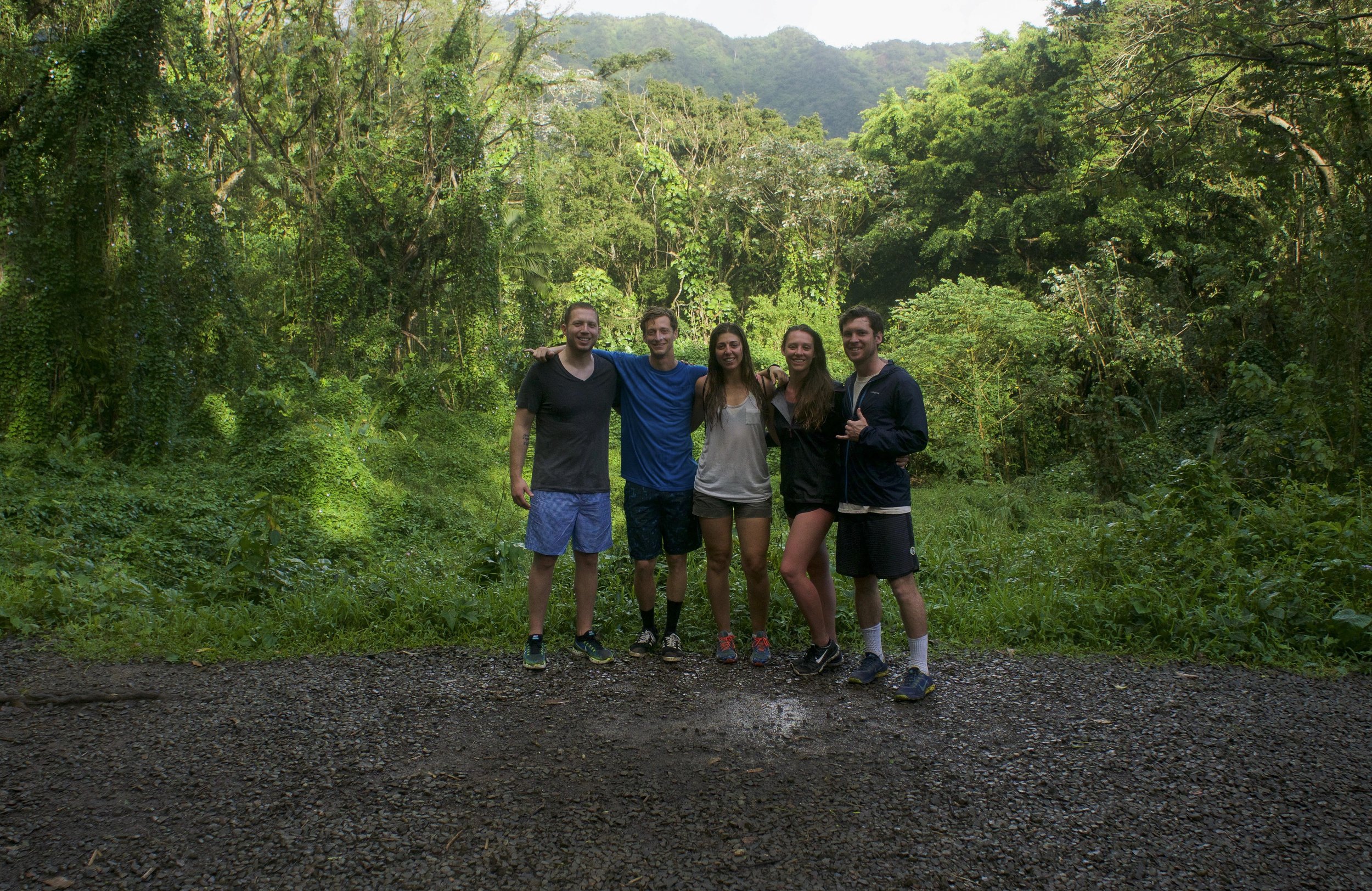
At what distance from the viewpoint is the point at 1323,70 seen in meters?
9.70

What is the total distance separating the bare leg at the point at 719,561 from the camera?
4.82 meters

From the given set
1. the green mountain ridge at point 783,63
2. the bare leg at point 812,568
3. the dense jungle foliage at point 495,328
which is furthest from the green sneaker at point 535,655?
the green mountain ridge at point 783,63

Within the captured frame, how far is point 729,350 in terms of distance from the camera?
473 centimetres

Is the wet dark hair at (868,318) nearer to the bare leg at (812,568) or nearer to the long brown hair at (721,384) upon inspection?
the long brown hair at (721,384)

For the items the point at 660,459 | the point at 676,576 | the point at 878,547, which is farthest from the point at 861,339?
the point at 676,576

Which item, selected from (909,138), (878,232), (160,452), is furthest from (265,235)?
(909,138)

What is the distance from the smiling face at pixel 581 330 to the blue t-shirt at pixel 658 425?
0.43 ft

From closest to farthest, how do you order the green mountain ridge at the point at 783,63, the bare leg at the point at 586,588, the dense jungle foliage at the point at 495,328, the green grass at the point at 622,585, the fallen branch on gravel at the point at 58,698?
the fallen branch on gravel at the point at 58,698 → the bare leg at the point at 586,588 → the green grass at the point at 622,585 → the dense jungle foliage at the point at 495,328 → the green mountain ridge at the point at 783,63

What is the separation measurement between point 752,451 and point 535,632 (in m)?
1.47

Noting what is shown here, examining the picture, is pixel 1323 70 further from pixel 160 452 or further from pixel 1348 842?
pixel 160 452

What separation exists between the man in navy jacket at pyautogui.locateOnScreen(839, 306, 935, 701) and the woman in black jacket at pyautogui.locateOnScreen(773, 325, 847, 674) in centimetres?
10

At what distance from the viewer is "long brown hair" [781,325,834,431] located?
4.60 meters

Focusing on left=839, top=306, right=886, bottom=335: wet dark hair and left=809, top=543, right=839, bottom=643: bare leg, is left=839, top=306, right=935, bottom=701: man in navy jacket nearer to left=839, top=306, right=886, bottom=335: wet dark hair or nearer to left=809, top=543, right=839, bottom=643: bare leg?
left=839, top=306, right=886, bottom=335: wet dark hair

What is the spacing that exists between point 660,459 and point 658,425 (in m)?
0.18
